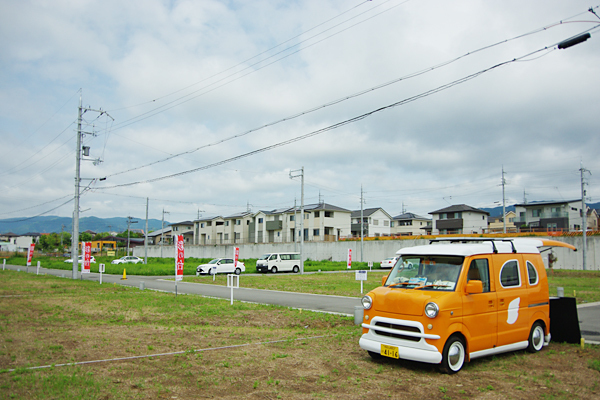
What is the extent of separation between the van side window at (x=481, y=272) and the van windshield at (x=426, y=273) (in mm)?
245

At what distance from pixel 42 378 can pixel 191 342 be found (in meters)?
3.06

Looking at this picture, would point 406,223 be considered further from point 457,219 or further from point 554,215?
point 554,215

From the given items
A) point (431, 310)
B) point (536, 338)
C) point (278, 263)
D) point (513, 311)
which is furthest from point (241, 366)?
point (278, 263)

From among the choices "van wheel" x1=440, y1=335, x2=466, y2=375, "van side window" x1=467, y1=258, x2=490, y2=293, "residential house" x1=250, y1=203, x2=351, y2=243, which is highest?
"residential house" x1=250, y1=203, x2=351, y2=243

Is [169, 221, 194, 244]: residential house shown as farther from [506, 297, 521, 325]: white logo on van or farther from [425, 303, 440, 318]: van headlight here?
[425, 303, 440, 318]: van headlight

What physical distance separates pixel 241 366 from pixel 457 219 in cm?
5968

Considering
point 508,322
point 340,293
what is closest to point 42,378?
point 508,322

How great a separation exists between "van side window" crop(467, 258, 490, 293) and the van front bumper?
1243 mm

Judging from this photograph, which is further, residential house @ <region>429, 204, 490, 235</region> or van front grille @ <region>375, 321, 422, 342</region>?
residential house @ <region>429, 204, 490, 235</region>

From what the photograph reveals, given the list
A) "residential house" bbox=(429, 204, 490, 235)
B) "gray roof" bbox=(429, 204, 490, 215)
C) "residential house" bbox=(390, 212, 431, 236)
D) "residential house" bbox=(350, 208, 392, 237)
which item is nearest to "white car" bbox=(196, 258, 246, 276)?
"residential house" bbox=(429, 204, 490, 235)

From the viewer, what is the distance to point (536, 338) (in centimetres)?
737

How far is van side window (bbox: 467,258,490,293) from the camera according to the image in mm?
6363

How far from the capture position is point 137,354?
23.2 ft

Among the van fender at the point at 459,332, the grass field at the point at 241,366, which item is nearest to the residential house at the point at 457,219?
the grass field at the point at 241,366
